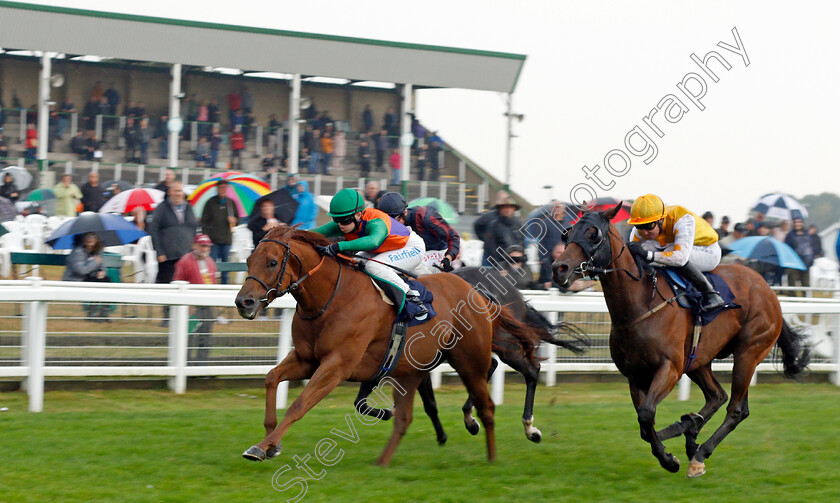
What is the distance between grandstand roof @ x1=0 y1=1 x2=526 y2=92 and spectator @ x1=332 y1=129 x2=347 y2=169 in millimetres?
1476

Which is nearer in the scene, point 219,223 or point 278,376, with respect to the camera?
point 278,376

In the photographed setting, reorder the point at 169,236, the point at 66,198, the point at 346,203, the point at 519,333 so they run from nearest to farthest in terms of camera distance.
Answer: the point at 346,203 → the point at 519,333 → the point at 169,236 → the point at 66,198

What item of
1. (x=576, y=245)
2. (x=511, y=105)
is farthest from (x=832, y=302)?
(x=511, y=105)

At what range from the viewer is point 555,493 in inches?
187

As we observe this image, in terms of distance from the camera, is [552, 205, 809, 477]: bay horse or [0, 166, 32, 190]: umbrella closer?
[552, 205, 809, 477]: bay horse

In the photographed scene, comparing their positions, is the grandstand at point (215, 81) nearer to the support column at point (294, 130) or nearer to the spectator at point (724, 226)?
the support column at point (294, 130)

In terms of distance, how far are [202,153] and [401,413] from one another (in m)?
15.0

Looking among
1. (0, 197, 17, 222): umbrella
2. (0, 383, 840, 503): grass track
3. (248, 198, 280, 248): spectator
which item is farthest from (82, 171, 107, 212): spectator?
(0, 383, 840, 503): grass track

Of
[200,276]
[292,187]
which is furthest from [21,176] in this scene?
[200,276]

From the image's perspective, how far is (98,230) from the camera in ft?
30.4

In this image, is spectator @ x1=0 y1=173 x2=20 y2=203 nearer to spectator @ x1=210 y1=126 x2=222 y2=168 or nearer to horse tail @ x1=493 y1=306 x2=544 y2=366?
spectator @ x1=210 y1=126 x2=222 y2=168

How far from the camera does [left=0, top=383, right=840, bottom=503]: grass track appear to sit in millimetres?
4625

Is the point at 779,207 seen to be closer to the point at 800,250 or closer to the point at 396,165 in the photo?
the point at 800,250

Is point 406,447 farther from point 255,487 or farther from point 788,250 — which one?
point 788,250
